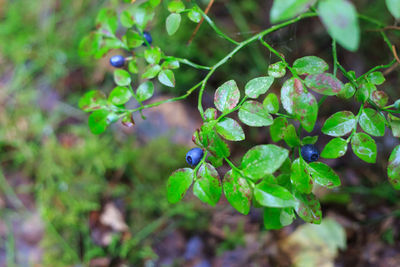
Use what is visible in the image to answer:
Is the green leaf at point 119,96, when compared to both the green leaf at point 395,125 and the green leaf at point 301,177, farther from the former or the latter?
the green leaf at point 395,125

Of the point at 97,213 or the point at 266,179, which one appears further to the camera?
the point at 97,213

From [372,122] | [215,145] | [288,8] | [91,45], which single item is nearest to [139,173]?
[91,45]

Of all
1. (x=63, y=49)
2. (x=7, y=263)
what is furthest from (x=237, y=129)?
(x=63, y=49)

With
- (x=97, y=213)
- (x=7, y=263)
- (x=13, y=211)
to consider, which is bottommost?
(x=7, y=263)

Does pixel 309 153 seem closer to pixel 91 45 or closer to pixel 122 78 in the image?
pixel 122 78

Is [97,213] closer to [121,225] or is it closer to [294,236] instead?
[121,225]
